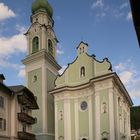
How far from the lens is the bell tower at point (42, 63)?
4562 cm

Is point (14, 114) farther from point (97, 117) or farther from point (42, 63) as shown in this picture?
point (42, 63)

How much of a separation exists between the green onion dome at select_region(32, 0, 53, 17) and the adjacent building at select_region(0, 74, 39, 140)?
23326 millimetres

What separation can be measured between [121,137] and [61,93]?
1035cm

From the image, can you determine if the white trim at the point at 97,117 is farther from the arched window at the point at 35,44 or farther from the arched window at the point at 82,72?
the arched window at the point at 35,44

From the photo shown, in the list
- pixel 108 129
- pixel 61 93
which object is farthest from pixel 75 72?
pixel 108 129

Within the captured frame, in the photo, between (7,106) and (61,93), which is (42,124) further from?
(7,106)

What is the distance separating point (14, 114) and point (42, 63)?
17.6m

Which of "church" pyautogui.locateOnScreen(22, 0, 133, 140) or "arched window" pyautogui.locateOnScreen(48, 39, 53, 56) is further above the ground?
"arched window" pyautogui.locateOnScreen(48, 39, 53, 56)

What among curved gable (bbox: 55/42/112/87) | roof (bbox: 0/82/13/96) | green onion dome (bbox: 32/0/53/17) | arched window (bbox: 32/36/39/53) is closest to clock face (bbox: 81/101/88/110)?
curved gable (bbox: 55/42/112/87)

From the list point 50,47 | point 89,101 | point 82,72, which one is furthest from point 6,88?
point 50,47

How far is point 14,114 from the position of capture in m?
31.6

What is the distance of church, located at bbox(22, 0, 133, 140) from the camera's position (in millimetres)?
39531

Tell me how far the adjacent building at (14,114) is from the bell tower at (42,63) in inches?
425

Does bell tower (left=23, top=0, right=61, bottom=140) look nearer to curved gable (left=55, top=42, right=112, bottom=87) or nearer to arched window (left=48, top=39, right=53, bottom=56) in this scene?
arched window (left=48, top=39, right=53, bottom=56)
